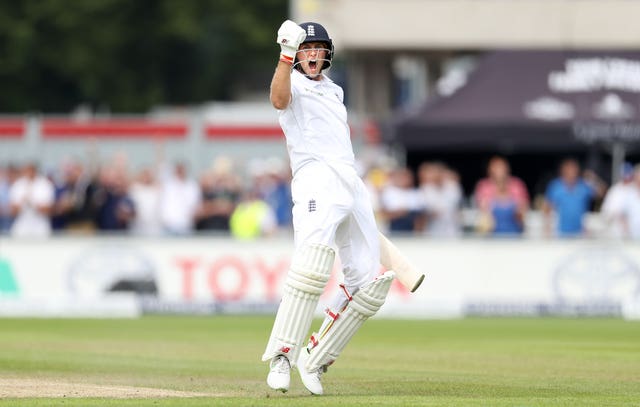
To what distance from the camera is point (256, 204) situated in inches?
801

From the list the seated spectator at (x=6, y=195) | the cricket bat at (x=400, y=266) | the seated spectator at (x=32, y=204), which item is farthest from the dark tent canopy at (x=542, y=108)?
the cricket bat at (x=400, y=266)

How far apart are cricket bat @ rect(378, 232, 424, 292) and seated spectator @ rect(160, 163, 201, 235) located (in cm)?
1159

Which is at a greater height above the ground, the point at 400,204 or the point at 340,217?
the point at 400,204

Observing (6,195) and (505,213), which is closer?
(505,213)

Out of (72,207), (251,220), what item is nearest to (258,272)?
(251,220)

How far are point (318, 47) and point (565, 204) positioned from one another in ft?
37.5

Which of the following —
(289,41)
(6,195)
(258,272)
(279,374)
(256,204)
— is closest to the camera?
(289,41)

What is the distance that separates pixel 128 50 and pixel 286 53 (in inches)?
1636

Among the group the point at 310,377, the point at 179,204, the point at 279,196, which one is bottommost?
the point at 310,377

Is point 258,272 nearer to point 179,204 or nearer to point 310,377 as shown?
point 179,204

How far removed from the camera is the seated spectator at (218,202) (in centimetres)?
2062

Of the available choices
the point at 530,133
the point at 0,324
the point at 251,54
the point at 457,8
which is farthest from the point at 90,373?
the point at 251,54

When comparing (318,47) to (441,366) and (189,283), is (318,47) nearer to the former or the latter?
Answer: (441,366)

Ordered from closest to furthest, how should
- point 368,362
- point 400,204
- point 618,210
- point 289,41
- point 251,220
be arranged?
point 289,41
point 368,362
point 618,210
point 400,204
point 251,220
